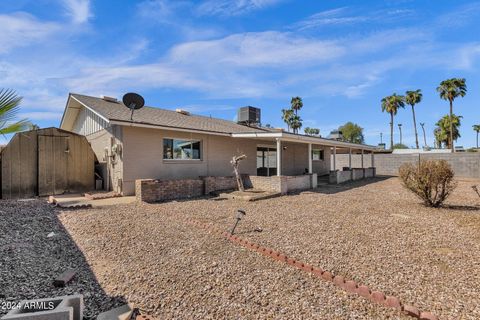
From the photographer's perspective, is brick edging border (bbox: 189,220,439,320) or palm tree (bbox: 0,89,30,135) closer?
brick edging border (bbox: 189,220,439,320)

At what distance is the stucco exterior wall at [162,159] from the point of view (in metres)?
10.7

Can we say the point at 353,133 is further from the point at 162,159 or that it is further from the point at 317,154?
the point at 162,159

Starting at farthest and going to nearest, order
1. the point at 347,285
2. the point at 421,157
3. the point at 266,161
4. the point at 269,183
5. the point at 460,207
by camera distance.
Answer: the point at 421,157
the point at 266,161
the point at 269,183
the point at 460,207
the point at 347,285

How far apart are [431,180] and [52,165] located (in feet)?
46.4

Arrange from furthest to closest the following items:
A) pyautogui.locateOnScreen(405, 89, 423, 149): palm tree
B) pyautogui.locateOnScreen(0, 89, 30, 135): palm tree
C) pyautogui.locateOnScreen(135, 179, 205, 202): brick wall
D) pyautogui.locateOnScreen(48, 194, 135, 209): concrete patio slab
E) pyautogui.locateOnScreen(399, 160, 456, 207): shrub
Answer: pyautogui.locateOnScreen(405, 89, 423, 149): palm tree < pyautogui.locateOnScreen(135, 179, 205, 202): brick wall < pyautogui.locateOnScreen(399, 160, 456, 207): shrub < pyautogui.locateOnScreen(48, 194, 135, 209): concrete patio slab < pyautogui.locateOnScreen(0, 89, 30, 135): palm tree

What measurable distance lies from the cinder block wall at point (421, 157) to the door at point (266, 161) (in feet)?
33.4

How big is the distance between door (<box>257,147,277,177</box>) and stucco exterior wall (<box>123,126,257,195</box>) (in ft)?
5.60

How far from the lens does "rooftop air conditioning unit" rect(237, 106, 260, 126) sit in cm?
1959

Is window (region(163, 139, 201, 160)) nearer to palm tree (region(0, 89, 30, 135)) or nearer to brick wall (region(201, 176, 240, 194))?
brick wall (region(201, 176, 240, 194))

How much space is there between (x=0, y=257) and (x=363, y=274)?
555 cm

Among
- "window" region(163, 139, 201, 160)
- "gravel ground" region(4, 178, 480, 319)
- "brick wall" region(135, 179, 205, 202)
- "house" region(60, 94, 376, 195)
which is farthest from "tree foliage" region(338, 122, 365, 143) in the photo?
"gravel ground" region(4, 178, 480, 319)

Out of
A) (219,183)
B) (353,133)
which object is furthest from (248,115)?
(353,133)

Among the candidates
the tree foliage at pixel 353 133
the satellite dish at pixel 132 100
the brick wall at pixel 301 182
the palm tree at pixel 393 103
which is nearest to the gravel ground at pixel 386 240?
the brick wall at pixel 301 182

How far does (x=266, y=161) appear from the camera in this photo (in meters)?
17.7
